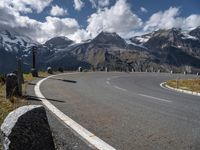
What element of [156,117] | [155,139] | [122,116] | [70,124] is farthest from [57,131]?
[156,117]

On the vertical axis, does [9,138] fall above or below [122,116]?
above

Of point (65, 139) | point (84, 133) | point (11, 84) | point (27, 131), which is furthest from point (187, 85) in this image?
point (27, 131)

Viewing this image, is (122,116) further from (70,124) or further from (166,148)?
(166,148)

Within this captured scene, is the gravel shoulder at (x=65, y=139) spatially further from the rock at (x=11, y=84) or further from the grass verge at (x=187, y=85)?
the grass verge at (x=187, y=85)

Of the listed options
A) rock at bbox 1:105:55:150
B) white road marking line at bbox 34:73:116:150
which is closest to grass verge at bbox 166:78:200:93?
white road marking line at bbox 34:73:116:150

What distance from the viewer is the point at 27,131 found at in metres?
4.64

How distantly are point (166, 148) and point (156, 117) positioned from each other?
3509 millimetres

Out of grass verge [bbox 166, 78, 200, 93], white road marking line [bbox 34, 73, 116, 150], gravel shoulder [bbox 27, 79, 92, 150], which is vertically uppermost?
gravel shoulder [bbox 27, 79, 92, 150]

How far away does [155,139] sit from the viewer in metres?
6.79

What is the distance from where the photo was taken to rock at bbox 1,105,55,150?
4.56 meters

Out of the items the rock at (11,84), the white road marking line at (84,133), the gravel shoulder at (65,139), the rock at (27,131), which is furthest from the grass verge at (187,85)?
the rock at (27,131)

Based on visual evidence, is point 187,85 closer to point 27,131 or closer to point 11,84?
point 11,84

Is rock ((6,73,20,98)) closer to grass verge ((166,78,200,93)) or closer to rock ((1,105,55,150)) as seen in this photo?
rock ((1,105,55,150))

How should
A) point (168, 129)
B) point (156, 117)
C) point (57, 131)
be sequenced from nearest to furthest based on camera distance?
1. point (57, 131)
2. point (168, 129)
3. point (156, 117)
